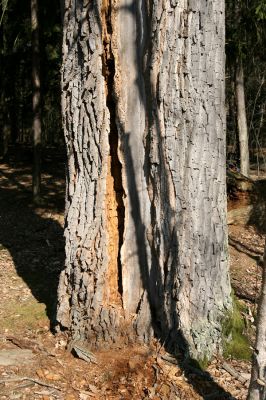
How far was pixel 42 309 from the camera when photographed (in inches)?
225

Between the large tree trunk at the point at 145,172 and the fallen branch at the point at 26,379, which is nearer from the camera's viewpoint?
the fallen branch at the point at 26,379

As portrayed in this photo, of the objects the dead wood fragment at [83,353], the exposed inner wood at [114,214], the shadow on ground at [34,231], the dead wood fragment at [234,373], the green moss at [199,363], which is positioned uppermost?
the exposed inner wood at [114,214]

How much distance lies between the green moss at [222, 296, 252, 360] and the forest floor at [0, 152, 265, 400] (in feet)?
0.28

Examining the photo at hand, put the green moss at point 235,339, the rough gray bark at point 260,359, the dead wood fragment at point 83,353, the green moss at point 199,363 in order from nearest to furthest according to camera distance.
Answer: the rough gray bark at point 260,359 → the green moss at point 199,363 → the dead wood fragment at point 83,353 → the green moss at point 235,339

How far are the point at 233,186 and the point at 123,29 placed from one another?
17.8 ft

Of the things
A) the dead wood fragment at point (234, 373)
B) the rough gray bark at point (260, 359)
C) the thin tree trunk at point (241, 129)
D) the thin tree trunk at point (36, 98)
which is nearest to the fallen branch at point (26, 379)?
the dead wood fragment at point (234, 373)

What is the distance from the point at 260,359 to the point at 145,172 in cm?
206

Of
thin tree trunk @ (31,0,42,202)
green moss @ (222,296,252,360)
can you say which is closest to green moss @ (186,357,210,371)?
green moss @ (222,296,252,360)

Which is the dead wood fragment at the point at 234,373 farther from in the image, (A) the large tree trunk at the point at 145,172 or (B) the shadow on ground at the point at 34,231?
(B) the shadow on ground at the point at 34,231

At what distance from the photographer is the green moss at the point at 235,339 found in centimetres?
478

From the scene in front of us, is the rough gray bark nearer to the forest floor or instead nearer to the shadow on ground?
the forest floor

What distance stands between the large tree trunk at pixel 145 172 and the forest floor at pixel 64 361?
10.2 inches

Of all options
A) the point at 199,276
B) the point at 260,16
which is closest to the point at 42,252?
the point at 199,276

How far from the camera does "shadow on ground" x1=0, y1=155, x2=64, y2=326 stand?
21.6ft
